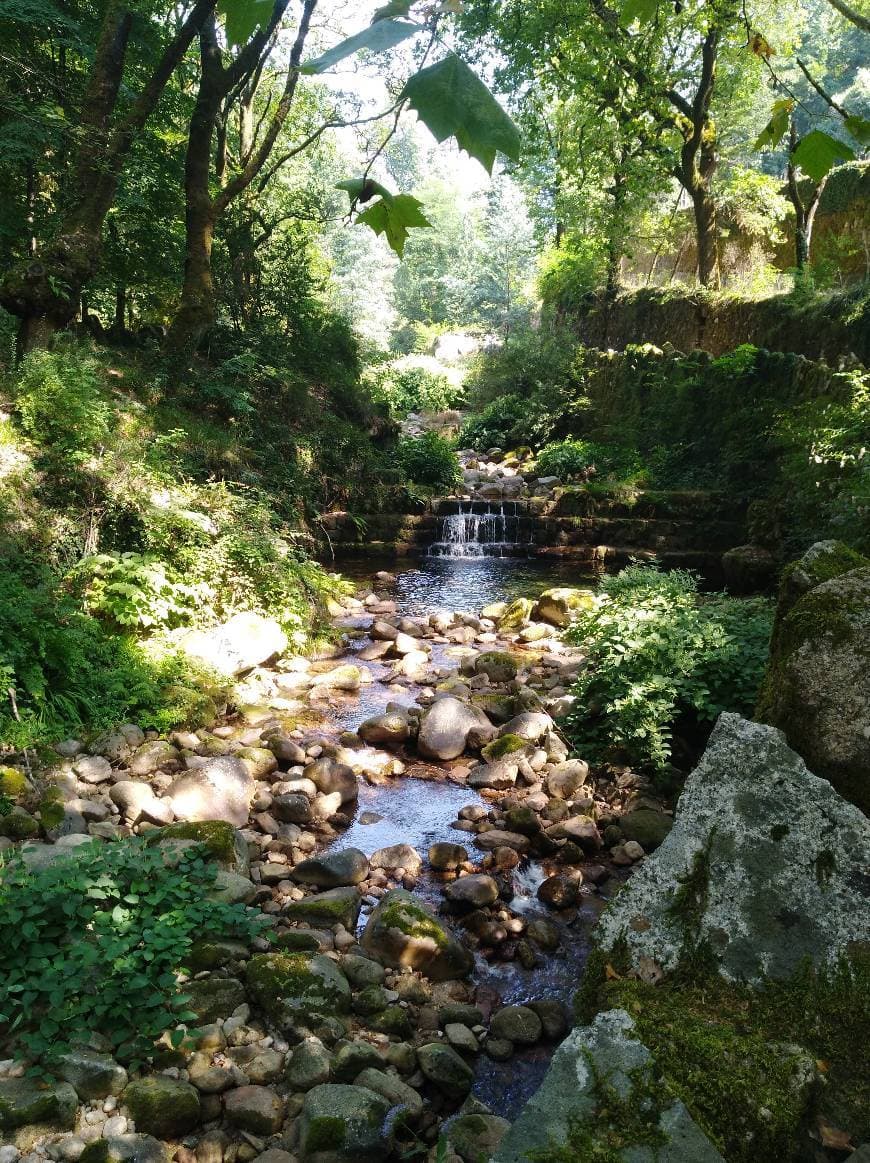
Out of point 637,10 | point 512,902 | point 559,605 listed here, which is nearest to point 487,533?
point 559,605

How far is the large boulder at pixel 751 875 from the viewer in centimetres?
232

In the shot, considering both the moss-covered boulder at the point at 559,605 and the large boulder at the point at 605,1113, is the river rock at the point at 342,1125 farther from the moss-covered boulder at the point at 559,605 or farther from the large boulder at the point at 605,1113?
the moss-covered boulder at the point at 559,605

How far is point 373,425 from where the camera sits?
622 inches

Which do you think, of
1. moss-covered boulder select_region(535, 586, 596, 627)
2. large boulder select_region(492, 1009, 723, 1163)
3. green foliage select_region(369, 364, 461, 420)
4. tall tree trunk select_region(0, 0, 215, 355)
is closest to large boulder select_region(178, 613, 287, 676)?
moss-covered boulder select_region(535, 586, 596, 627)

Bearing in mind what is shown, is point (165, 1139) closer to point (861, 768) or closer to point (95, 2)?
point (861, 768)

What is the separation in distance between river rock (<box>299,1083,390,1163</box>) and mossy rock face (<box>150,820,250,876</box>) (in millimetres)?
1512

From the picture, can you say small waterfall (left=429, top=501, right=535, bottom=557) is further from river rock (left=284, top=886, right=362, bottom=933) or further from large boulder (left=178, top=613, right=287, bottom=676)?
river rock (left=284, top=886, right=362, bottom=933)

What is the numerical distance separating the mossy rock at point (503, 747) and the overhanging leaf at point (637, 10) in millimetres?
4781

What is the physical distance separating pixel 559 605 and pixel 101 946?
7196 mm

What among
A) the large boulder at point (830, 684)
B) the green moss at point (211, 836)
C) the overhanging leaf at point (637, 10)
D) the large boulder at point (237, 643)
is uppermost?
the overhanging leaf at point (637, 10)

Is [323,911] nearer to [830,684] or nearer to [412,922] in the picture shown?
[412,922]

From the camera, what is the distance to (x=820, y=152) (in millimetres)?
1378

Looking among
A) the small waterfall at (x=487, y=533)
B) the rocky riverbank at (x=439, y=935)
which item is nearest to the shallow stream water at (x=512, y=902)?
the rocky riverbank at (x=439, y=935)

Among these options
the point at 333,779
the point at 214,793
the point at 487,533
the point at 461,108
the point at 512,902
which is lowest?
the point at 512,902
